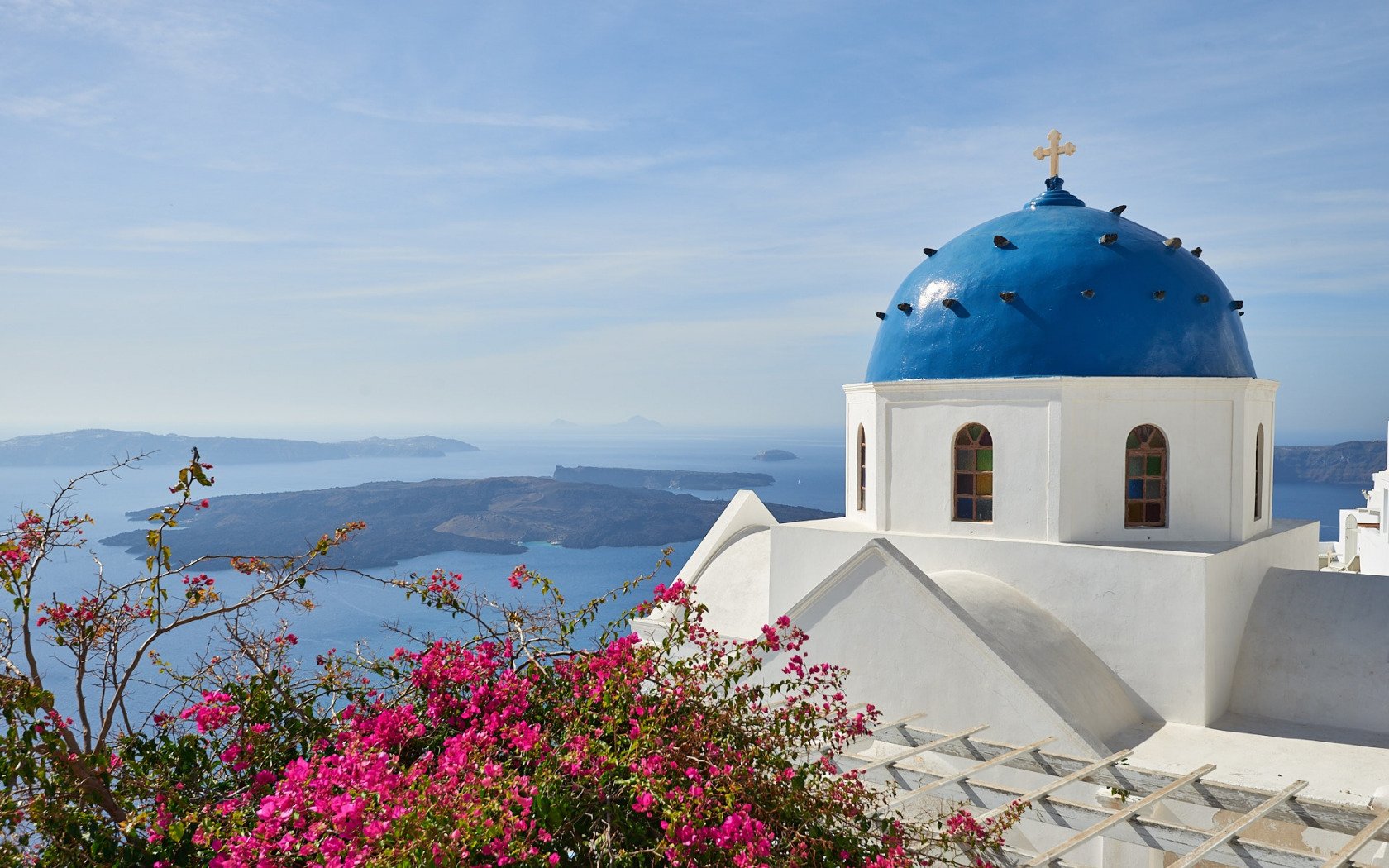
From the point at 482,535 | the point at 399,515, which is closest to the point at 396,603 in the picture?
the point at 482,535

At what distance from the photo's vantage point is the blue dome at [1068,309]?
Answer: 953cm

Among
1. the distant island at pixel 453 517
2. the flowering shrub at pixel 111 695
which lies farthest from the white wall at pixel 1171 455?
the distant island at pixel 453 517

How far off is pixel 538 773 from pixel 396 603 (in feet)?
101

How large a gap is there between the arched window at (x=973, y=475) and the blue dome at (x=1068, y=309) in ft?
2.09

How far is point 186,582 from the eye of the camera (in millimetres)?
4566

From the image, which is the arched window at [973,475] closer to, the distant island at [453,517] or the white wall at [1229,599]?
the white wall at [1229,599]

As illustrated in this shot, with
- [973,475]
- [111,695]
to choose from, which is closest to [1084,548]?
[973,475]

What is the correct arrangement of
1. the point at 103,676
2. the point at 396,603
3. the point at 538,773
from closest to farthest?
the point at 538,773 < the point at 103,676 < the point at 396,603

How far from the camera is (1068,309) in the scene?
9.59m

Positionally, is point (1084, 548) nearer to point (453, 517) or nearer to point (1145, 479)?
point (1145, 479)

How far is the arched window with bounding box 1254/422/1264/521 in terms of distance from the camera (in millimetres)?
10391

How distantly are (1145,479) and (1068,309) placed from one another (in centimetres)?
188

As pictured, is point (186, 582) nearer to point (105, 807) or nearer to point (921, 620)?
point (105, 807)

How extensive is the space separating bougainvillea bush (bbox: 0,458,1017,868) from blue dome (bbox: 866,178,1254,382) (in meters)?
5.84
